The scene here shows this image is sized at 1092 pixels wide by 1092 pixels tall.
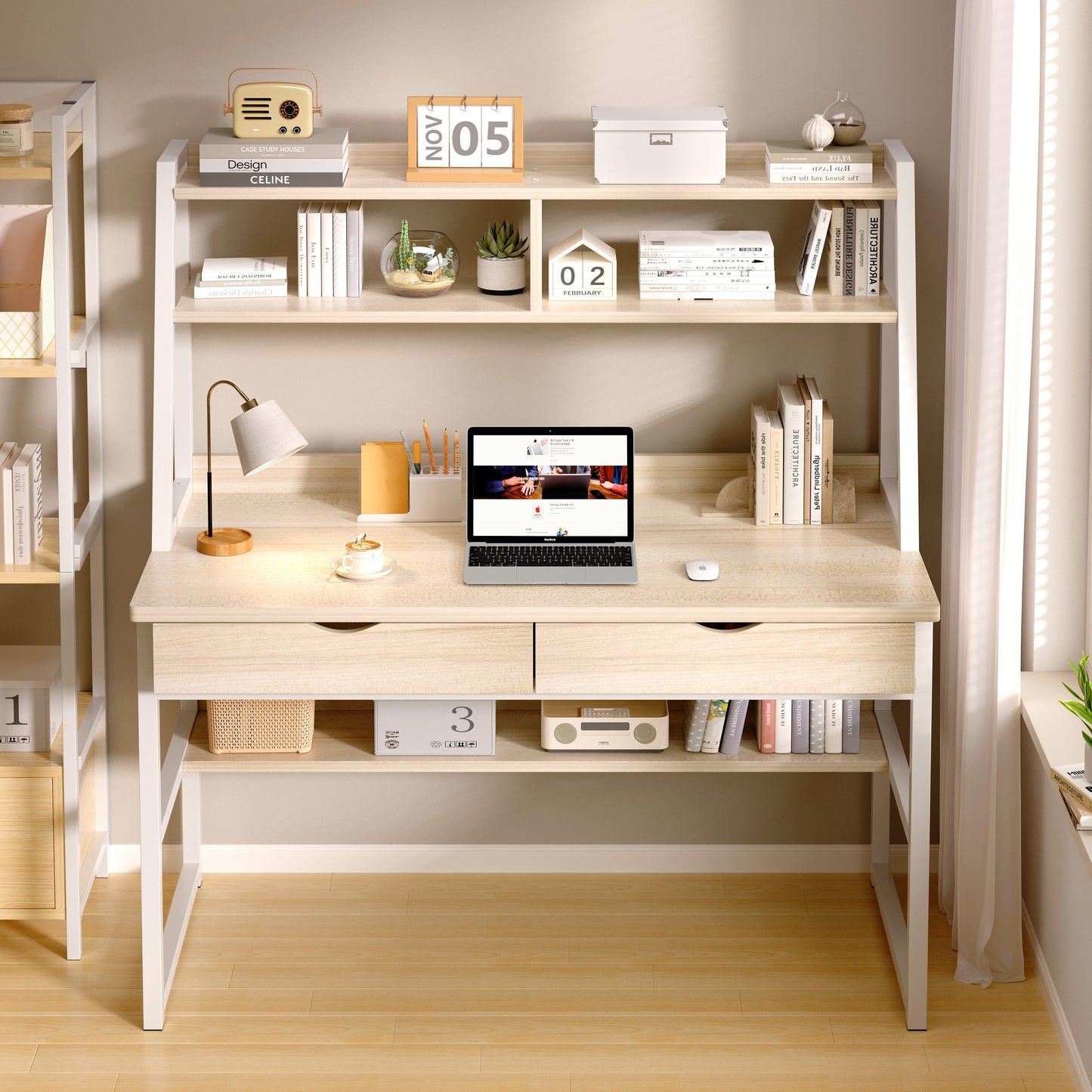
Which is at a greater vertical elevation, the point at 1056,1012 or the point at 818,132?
the point at 818,132

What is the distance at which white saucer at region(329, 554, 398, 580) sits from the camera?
2692 millimetres

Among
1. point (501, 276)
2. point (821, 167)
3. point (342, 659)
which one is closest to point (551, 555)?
point (342, 659)

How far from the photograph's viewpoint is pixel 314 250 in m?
2.85

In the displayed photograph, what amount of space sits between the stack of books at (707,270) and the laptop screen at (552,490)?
0.99 feet

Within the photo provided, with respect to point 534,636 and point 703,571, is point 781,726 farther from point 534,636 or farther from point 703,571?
point 534,636

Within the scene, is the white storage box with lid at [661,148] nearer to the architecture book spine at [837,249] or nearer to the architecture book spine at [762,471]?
the architecture book spine at [837,249]

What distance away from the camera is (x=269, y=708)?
2891mm

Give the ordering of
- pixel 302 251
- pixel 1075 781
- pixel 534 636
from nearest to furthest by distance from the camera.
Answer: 1. pixel 1075 781
2. pixel 534 636
3. pixel 302 251

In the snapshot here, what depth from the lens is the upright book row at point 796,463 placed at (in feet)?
9.47

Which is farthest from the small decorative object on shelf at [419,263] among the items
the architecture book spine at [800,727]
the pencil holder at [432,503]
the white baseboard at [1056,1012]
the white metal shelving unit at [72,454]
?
the white baseboard at [1056,1012]

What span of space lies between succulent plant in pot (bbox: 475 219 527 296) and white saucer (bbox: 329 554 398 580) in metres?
0.56

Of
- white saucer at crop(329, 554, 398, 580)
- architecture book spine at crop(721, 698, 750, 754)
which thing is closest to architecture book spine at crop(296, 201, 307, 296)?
white saucer at crop(329, 554, 398, 580)

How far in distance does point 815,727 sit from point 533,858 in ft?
2.62

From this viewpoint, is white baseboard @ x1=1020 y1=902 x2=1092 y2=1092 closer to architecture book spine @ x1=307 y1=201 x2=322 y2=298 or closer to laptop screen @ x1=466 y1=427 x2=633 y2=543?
A: laptop screen @ x1=466 y1=427 x2=633 y2=543
